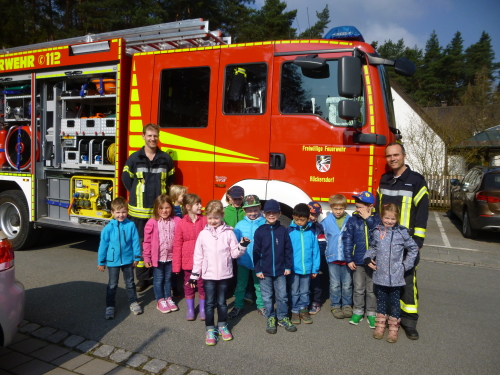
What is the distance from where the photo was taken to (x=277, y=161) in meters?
4.90

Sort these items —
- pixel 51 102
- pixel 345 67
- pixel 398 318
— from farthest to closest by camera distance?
pixel 51 102 → pixel 345 67 → pixel 398 318

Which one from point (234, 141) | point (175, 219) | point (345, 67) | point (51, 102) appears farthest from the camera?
point (51, 102)

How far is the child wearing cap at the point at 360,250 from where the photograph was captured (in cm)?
424

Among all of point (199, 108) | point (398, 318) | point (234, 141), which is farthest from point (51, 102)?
point (398, 318)

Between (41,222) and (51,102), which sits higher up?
(51,102)

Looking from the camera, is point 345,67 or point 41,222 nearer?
point 345,67

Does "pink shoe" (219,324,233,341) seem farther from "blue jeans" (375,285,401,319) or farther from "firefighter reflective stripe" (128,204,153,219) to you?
"firefighter reflective stripe" (128,204,153,219)

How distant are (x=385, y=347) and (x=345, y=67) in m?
2.87

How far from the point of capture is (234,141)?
509 cm

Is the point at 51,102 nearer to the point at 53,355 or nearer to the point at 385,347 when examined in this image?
the point at 53,355

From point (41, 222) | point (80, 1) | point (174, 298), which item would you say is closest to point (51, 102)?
point (41, 222)

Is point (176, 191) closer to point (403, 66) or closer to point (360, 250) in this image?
point (360, 250)

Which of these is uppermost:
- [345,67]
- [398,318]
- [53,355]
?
[345,67]

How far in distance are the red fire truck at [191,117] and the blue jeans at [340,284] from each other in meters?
0.83
